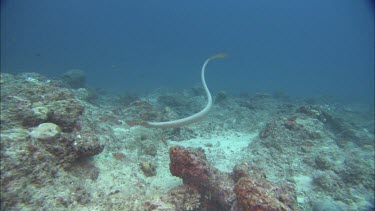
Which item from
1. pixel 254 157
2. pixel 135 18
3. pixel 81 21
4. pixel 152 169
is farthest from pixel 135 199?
pixel 81 21

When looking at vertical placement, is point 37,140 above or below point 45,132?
below

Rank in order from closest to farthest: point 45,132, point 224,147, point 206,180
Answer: point 45,132
point 206,180
point 224,147

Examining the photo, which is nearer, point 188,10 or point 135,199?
point 135,199

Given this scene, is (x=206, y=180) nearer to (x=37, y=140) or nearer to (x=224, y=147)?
(x=37, y=140)

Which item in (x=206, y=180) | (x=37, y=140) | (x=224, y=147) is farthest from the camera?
(x=224, y=147)

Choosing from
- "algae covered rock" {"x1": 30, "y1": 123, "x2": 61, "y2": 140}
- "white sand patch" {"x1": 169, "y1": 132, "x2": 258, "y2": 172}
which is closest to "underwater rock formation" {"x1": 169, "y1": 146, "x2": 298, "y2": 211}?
"white sand patch" {"x1": 169, "y1": 132, "x2": 258, "y2": 172}

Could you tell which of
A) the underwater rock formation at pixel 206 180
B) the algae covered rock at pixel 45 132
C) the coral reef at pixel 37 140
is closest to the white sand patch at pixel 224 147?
the underwater rock formation at pixel 206 180

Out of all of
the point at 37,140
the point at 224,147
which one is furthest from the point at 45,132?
the point at 224,147

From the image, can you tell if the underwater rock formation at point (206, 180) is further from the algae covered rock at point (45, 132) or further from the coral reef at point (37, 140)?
the algae covered rock at point (45, 132)

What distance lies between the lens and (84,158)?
165 inches

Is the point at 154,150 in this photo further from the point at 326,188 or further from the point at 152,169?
the point at 326,188

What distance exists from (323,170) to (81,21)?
158 metres

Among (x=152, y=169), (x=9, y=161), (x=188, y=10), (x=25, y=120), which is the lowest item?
(x=152, y=169)

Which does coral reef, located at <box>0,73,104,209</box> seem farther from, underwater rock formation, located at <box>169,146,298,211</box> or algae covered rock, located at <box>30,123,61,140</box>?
underwater rock formation, located at <box>169,146,298,211</box>
